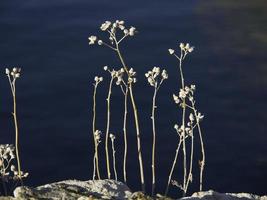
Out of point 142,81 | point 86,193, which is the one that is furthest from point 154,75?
point 142,81

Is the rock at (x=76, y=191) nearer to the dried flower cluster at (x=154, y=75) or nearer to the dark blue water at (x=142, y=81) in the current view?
the dried flower cluster at (x=154, y=75)

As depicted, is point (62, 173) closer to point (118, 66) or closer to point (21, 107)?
point (21, 107)

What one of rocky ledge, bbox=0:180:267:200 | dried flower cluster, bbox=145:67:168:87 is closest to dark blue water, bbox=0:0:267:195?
dried flower cluster, bbox=145:67:168:87

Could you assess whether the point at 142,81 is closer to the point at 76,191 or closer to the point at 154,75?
the point at 154,75

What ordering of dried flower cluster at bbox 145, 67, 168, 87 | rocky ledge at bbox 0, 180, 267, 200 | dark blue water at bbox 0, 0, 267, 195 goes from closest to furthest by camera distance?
rocky ledge at bbox 0, 180, 267, 200 → dried flower cluster at bbox 145, 67, 168, 87 → dark blue water at bbox 0, 0, 267, 195

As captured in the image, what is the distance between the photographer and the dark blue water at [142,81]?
7.54 meters

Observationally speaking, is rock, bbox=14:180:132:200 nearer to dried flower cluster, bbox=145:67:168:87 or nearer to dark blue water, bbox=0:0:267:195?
dried flower cluster, bbox=145:67:168:87

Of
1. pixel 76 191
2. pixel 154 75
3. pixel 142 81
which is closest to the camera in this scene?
pixel 76 191

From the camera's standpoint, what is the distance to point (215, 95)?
8711 mm

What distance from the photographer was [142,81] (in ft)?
29.2

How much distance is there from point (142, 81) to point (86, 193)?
5688mm

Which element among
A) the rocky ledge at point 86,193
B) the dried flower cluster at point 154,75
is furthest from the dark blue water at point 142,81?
the rocky ledge at point 86,193

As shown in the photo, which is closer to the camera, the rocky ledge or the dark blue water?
the rocky ledge

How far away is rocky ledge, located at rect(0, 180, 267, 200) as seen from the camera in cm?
312
